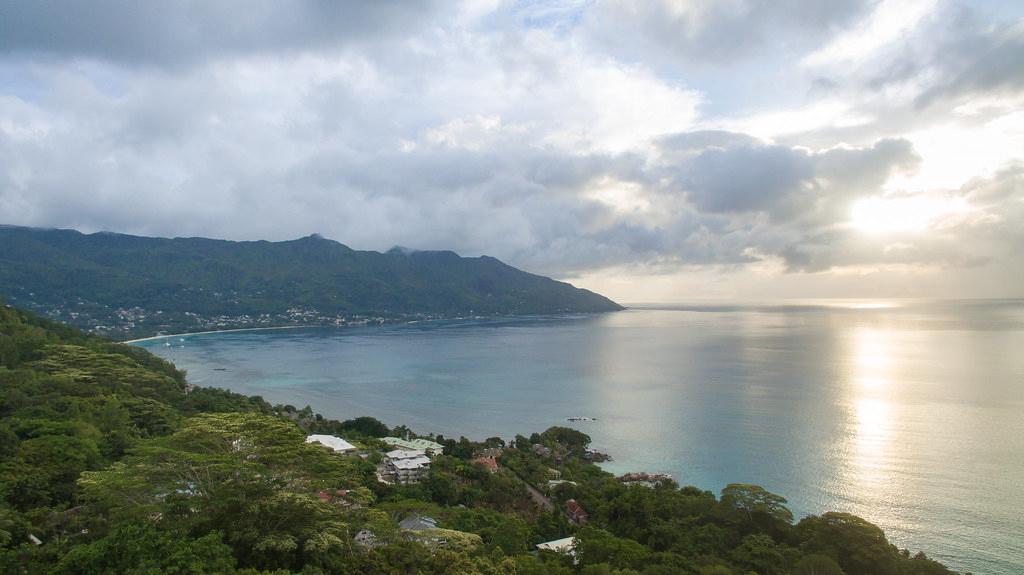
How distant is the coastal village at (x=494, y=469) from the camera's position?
14266 millimetres

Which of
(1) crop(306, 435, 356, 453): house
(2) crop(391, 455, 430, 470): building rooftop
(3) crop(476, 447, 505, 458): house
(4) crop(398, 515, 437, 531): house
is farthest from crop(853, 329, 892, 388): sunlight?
(4) crop(398, 515, 437, 531): house

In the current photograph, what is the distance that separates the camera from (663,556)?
1445 centimetres

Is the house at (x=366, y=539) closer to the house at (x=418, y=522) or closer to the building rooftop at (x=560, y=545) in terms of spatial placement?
the house at (x=418, y=522)

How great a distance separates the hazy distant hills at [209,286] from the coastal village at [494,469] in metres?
91.3

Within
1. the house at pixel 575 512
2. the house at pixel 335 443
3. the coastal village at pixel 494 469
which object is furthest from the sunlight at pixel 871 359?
the house at pixel 335 443

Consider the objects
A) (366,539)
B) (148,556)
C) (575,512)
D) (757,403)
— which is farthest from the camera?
(757,403)

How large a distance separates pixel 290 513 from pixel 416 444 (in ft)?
69.4

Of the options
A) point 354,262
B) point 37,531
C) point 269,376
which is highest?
point 354,262

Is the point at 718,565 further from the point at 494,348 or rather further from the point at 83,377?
the point at 494,348

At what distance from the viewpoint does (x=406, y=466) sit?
24422 millimetres

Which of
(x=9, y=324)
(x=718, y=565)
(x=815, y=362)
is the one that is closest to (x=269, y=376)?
(x=9, y=324)

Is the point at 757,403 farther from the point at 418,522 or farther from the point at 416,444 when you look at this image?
the point at 418,522

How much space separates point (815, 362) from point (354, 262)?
528ft

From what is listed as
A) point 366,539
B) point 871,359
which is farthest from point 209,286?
point 366,539
